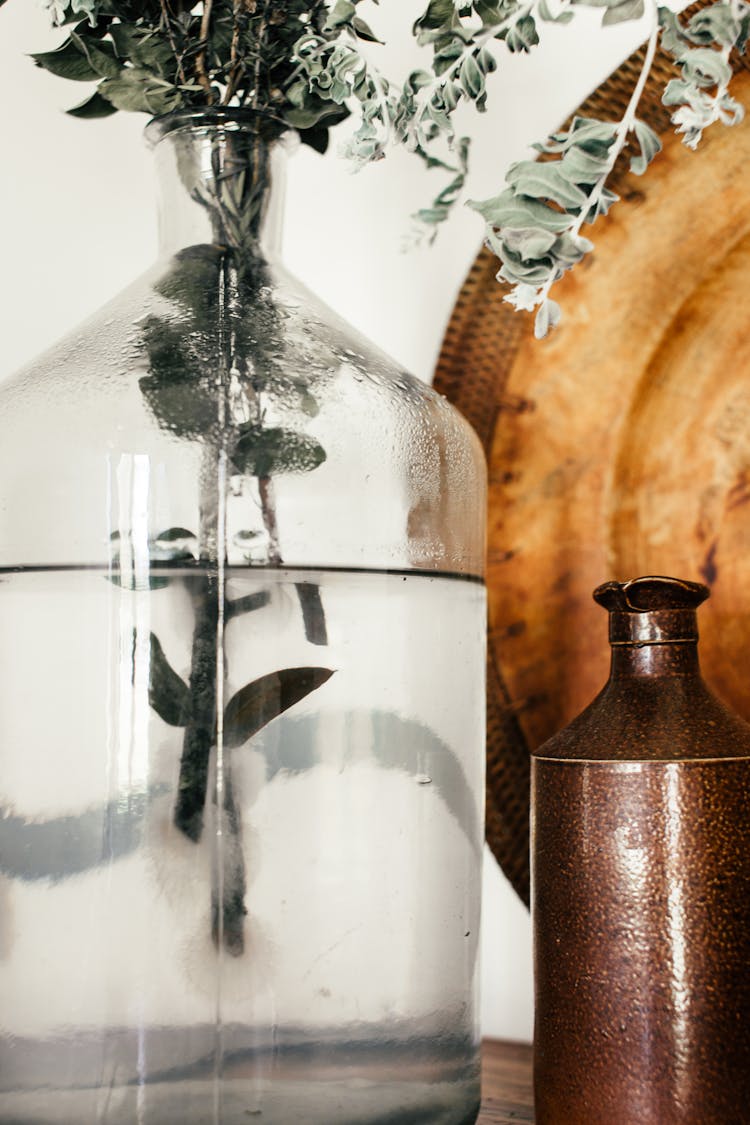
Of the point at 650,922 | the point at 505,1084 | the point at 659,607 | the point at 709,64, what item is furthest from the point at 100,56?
the point at 505,1084

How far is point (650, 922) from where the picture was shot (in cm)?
54

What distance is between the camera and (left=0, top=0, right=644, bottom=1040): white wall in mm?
852

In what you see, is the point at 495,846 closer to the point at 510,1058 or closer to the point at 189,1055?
the point at 510,1058

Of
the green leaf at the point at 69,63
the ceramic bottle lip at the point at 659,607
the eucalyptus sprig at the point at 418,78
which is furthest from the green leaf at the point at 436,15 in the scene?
the ceramic bottle lip at the point at 659,607

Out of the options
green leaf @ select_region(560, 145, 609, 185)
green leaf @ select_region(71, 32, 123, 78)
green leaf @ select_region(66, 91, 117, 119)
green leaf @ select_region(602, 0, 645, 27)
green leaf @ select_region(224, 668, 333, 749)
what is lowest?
green leaf @ select_region(224, 668, 333, 749)

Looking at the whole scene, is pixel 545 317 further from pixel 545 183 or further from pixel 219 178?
pixel 219 178

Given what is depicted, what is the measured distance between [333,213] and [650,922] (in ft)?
2.20

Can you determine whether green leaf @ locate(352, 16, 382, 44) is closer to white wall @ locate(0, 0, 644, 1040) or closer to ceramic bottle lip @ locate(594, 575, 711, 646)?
white wall @ locate(0, 0, 644, 1040)

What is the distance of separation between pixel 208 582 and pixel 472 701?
0.19 m

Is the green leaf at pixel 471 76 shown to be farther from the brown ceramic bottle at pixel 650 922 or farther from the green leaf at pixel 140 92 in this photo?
the brown ceramic bottle at pixel 650 922

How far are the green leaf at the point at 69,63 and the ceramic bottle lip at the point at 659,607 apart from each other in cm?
46

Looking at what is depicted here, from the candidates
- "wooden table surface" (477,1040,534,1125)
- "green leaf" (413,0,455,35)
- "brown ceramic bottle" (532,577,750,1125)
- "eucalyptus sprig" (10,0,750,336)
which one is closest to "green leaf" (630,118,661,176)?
"eucalyptus sprig" (10,0,750,336)

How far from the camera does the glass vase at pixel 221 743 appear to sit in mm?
555

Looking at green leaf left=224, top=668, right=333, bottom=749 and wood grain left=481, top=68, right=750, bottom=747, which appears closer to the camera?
green leaf left=224, top=668, right=333, bottom=749
